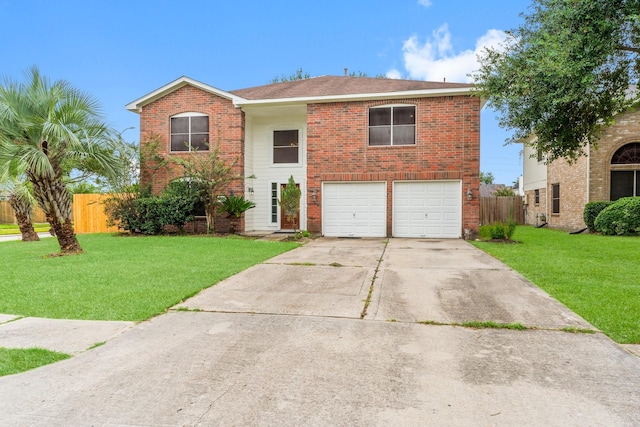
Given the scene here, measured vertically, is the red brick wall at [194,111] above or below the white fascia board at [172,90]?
below

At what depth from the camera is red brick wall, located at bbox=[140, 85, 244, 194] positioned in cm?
1537

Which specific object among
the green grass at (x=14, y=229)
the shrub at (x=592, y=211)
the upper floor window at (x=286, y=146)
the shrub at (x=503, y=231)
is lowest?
the green grass at (x=14, y=229)

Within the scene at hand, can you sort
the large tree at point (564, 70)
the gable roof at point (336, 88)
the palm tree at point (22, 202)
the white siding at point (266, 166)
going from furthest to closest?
the white siding at point (266, 166) → the gable roof at point (336, 88) → the palm tree at point (22, 202) → the large tree at point (564, 70)

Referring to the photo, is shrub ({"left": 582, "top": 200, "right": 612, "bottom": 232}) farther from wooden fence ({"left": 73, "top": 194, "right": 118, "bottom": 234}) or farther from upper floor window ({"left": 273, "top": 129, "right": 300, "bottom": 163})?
wooden fence ({"left": 73, "top": 194, "right": 118, "bottom": 234})

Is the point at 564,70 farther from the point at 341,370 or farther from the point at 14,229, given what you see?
the point at 14,229

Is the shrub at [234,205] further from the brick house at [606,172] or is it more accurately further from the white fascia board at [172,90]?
the brick house at [606,172]

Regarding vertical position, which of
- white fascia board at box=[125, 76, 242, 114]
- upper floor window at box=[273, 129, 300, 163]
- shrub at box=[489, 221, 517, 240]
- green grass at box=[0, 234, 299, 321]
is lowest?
green grass at box=[0, 234, 299, 321]

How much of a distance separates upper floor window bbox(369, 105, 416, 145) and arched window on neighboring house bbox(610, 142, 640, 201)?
29.9 ft

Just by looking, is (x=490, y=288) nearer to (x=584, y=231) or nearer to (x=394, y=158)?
(x=394, y=158)

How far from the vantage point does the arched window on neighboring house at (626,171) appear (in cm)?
1622

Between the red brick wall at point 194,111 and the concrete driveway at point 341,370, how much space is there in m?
10.7

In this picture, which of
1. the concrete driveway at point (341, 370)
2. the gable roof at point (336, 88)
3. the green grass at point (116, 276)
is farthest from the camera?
the gable roof at point (336, 88)

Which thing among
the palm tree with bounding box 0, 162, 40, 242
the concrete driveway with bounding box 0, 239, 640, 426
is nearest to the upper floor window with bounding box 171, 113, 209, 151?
the palm tree with bounding box 0, 162, 40, 242

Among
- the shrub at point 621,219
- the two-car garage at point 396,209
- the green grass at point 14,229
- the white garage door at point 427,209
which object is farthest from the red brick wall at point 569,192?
the green grass at point 14,229
